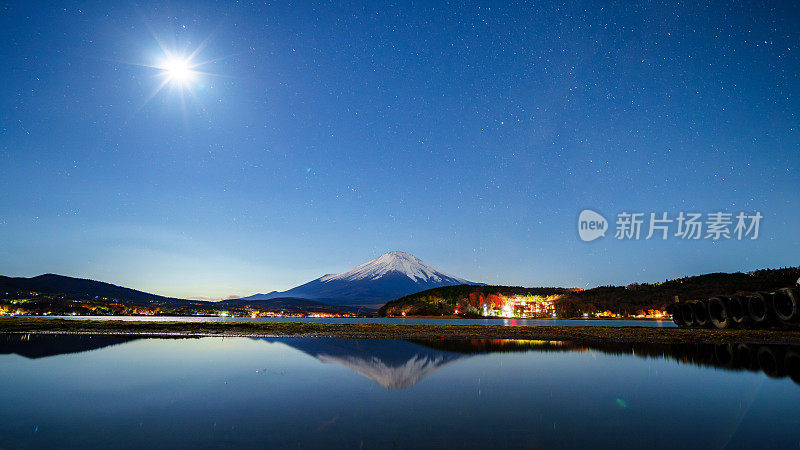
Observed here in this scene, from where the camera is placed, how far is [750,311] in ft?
164

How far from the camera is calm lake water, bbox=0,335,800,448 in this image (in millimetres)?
10000

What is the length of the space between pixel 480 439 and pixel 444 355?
1904 centimetres

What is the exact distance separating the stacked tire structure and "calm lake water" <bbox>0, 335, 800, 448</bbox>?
25558mm

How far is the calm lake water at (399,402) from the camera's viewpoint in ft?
32.8

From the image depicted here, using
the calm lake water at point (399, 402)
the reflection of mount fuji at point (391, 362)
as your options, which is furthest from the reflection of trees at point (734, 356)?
the reflection of mount fuji at point (391, 362)

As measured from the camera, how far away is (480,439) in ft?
32.3

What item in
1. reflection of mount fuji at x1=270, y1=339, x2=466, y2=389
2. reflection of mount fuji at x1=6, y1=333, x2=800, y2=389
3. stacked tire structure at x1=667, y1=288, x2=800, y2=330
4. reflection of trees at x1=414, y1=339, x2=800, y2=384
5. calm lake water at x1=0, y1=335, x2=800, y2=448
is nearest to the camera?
calm lake water at x1=0, y1=335, x2=800, y2=448

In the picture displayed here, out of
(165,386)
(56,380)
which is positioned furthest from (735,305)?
(56,380)

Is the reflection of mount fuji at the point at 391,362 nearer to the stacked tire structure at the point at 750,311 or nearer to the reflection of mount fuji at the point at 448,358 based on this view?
the reflection of mount fuji at the point at 448,358

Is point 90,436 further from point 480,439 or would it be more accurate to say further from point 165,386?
point 480,439

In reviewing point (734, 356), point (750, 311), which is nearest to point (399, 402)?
point (734, 356)

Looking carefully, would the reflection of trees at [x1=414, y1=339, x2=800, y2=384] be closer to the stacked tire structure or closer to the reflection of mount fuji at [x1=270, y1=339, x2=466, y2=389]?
the reflection of mount fuji at [x1=270, y1=339, x2=466, y2=389]

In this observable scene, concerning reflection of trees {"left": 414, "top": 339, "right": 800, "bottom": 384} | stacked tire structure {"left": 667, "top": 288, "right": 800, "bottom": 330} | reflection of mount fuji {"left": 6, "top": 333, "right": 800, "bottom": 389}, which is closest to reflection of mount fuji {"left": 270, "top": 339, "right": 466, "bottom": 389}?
reflection of mount fuji {"left": 6, "top": 333, "right": 800, "bottom": 389}

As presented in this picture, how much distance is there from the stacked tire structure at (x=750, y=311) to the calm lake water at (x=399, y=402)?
25.6 metres
